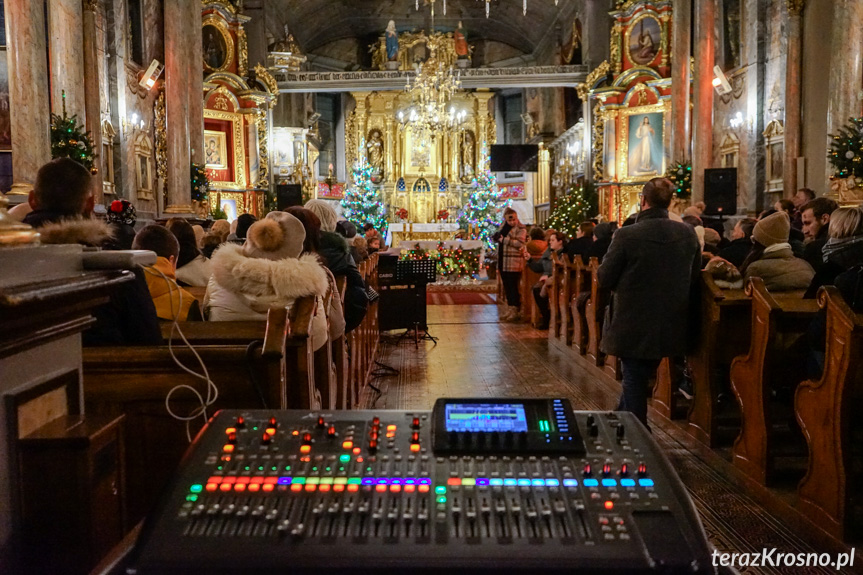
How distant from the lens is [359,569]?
103 cm

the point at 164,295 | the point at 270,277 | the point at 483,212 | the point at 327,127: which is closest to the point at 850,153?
the point at 270,277

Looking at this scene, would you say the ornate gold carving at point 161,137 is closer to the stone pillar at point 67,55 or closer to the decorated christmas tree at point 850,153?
the stone pillar at point 67,55

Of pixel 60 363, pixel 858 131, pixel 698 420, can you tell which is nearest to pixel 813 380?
pixel 698 420

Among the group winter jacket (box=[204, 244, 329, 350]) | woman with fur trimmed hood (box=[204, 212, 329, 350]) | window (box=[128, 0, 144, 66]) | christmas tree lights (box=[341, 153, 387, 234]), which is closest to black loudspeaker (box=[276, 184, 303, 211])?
christmas tree lights (box=[341, 153, 387, 234])

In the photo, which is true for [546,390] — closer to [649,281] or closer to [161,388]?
[649,281]

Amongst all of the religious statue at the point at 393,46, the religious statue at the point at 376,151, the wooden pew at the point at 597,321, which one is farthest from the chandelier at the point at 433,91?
the wooden pew at the point at 597,321

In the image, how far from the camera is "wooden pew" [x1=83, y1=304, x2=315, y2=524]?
2418 millimetres

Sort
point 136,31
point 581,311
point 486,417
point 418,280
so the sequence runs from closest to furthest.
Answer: point 486,417 → point 581,311 → point 418,280 → point 136,31

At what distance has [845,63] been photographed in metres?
9.37

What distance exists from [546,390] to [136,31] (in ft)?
35.6

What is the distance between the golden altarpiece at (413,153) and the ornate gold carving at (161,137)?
1298 centimetres

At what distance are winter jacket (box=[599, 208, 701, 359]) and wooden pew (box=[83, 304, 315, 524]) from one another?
6.90ft

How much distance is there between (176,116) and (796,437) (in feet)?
40.7

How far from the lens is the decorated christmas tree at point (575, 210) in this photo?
1920 centimetres
